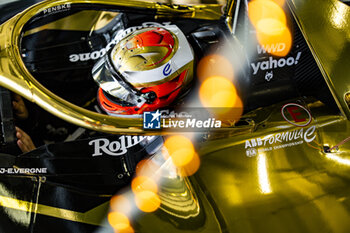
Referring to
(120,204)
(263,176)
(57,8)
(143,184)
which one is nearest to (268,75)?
(263,176)

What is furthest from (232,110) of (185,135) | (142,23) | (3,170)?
(3,170)

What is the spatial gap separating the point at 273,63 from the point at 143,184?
28.1 inches

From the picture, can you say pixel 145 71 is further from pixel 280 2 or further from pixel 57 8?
pixel 280 2

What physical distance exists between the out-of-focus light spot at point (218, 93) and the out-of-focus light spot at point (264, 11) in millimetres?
265

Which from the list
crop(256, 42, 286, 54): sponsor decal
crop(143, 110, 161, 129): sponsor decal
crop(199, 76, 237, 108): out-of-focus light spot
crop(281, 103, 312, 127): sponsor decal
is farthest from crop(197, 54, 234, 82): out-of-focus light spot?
crop(143, 110, 161, 129): sponsor decal

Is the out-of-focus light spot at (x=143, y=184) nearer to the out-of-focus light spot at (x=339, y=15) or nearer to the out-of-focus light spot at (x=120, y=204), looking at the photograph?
the out-of-focus light spot at (x=120, y=204)

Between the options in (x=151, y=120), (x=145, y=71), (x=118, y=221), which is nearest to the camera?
(x=151, y=120)

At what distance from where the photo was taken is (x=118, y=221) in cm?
125

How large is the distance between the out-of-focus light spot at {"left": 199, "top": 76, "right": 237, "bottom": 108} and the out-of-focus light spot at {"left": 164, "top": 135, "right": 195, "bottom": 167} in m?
0.19

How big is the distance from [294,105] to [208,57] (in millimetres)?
398

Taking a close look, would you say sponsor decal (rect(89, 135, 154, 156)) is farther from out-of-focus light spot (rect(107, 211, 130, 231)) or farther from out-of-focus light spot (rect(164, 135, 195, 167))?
out-of-focus light spot (rect(107, 211, 130, 231))

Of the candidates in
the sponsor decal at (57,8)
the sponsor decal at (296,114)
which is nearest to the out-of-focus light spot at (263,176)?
the sponsor decal at (296,114)

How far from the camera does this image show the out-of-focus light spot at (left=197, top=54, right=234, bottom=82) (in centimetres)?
146

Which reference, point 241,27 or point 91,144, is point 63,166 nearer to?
point 91,144
